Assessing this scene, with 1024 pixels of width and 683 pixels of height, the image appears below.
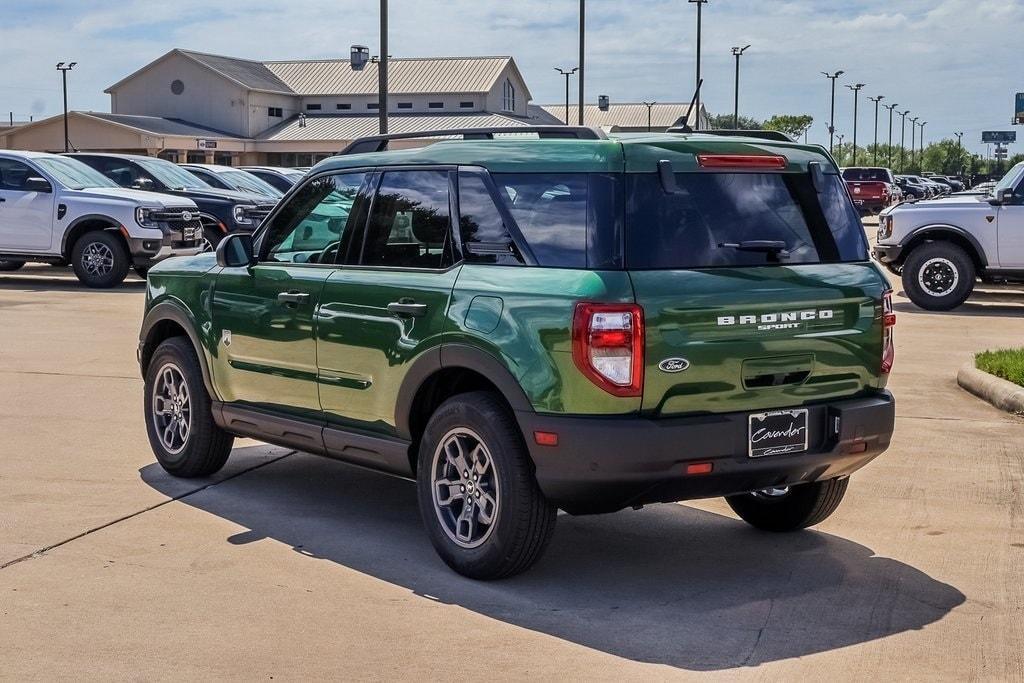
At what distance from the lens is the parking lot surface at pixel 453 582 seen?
16.3 ft

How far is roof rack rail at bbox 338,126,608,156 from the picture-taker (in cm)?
608

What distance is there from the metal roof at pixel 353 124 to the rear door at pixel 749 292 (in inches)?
2553

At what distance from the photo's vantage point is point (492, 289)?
5.80 meters

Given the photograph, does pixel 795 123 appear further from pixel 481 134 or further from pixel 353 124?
pixel 481 134

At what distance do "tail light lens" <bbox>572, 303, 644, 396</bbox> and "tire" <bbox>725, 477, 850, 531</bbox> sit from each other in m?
1.53

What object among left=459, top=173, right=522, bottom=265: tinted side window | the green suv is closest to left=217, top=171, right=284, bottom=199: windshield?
the green suv

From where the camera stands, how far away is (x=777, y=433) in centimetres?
573

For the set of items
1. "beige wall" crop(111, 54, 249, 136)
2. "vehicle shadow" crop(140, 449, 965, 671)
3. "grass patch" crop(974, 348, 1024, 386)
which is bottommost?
"vehicle shadow" crop(140, 449, 965, 671)

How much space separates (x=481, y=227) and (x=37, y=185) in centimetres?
1595

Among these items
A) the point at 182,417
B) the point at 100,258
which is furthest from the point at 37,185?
the point at 182,417

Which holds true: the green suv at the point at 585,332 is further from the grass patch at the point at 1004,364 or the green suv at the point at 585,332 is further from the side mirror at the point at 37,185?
the side mirror at the point at 37,185

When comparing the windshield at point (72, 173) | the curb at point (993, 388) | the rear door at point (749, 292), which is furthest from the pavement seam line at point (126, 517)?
the windshield at point (72, 173)

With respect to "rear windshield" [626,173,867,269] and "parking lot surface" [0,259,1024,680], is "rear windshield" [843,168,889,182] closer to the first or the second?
"parking lot surface" [0,259,1024,680]

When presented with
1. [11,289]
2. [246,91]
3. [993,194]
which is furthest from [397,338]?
[246,91]
